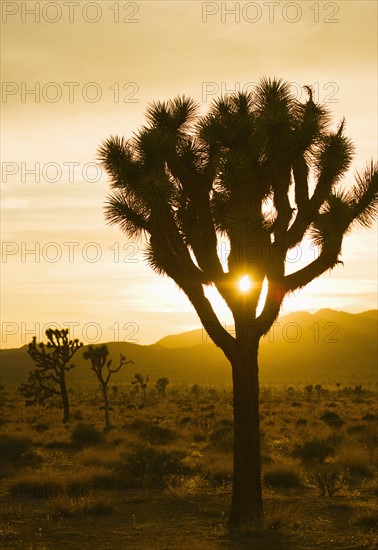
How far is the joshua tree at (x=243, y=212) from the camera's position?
10336mm

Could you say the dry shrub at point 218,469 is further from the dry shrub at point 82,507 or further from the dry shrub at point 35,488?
the dry shrub at point 35,488

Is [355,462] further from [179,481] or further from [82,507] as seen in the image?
[82,507]

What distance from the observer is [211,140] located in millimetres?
10977

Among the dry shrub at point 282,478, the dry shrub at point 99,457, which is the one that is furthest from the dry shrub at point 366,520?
the dry shrub at point 99,457

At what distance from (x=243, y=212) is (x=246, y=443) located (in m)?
3.61

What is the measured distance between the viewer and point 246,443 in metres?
10.4

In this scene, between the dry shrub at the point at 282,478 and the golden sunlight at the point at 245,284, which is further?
the dry shrub at the point at 282,478

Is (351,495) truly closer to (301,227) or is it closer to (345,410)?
(301,227)

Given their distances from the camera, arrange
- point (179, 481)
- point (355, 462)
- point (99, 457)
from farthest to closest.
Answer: point (99, 457), point (355, 462), point (179, 481)

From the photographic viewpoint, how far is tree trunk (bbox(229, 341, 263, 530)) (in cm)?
1033

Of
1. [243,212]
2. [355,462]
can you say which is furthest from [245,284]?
[355,462]

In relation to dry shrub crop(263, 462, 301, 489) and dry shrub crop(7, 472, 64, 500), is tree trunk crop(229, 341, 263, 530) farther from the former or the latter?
dry shrub crop(7, 472, 64, 500)

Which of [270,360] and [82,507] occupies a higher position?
[82,507]

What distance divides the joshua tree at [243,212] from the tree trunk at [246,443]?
16 millimetres
